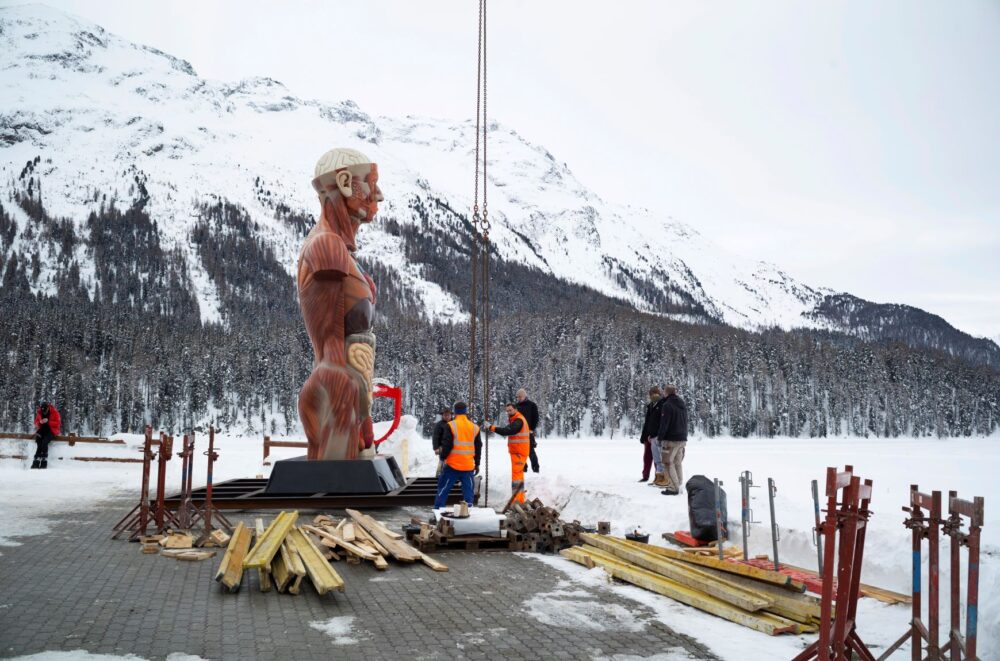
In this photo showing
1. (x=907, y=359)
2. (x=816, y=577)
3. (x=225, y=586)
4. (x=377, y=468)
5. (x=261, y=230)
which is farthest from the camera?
(x=261, y=230)

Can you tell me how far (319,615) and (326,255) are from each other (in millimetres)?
8103

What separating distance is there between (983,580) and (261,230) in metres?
137

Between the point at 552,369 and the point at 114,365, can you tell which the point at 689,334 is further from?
the point at 114,365

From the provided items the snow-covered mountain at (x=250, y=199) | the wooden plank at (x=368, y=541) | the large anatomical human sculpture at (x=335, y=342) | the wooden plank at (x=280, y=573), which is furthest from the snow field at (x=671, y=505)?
the snow-covered mountain at (x=250, y=199)

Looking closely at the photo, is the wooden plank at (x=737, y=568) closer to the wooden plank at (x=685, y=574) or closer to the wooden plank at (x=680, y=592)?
the wooden plank at (x=685, y=574)

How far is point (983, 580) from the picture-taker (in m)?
6.04

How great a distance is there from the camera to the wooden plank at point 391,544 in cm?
851

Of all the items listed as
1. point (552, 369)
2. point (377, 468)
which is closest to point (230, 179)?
point (552, 369)

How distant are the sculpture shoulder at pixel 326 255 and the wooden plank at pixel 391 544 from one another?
4815 millimetres

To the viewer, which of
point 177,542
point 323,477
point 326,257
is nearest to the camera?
point 177,542

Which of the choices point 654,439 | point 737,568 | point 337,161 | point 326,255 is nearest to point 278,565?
point 737,568

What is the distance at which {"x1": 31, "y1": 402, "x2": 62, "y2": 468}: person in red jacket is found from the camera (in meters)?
20.0

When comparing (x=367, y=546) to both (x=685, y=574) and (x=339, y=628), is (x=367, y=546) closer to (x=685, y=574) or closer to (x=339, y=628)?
(x=339, y=628)

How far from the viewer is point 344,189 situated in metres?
14.0
